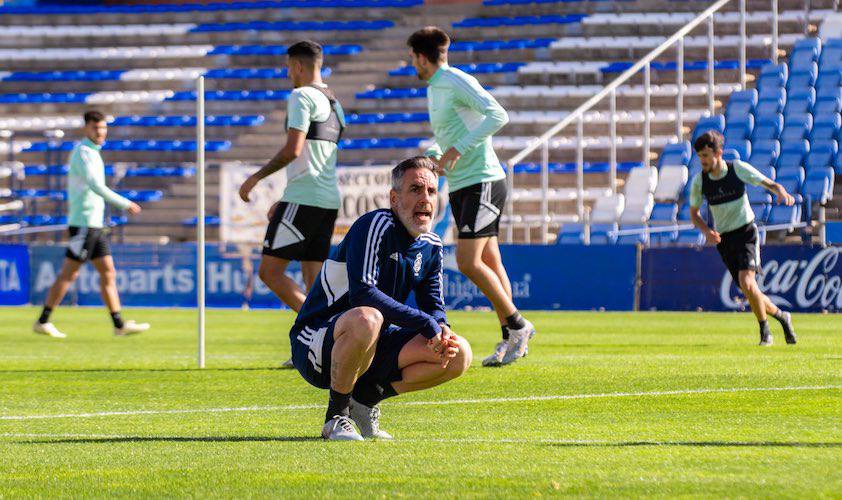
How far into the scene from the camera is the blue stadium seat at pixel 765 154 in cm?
2672

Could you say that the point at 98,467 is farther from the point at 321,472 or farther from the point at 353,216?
the point at 353,216

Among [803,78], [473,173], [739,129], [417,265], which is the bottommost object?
[417,265]

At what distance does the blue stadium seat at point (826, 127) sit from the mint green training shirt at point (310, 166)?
18374 millimetres

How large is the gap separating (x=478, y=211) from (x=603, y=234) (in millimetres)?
14097

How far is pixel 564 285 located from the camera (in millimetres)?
22422

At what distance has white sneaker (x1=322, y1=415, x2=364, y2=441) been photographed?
238 inches

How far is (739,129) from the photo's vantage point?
27.6 m

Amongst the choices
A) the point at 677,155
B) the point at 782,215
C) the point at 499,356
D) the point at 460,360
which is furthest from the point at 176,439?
the point at 677,155

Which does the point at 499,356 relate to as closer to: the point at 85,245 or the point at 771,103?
the point at 85,245

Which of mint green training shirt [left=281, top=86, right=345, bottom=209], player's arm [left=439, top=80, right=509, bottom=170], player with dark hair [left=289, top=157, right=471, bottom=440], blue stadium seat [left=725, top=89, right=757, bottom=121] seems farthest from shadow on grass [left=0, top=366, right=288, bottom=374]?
blue stadium seat [left=725, top=89, right=757, bottom=121]

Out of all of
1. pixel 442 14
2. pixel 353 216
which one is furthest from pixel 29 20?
pixel 353 216

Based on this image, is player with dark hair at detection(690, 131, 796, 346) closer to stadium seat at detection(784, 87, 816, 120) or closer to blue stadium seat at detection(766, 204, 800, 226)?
blue stadium seat at detection(766, 204, 800, 226)

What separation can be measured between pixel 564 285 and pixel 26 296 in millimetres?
8268

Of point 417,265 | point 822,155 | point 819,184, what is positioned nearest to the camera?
point 417,265
